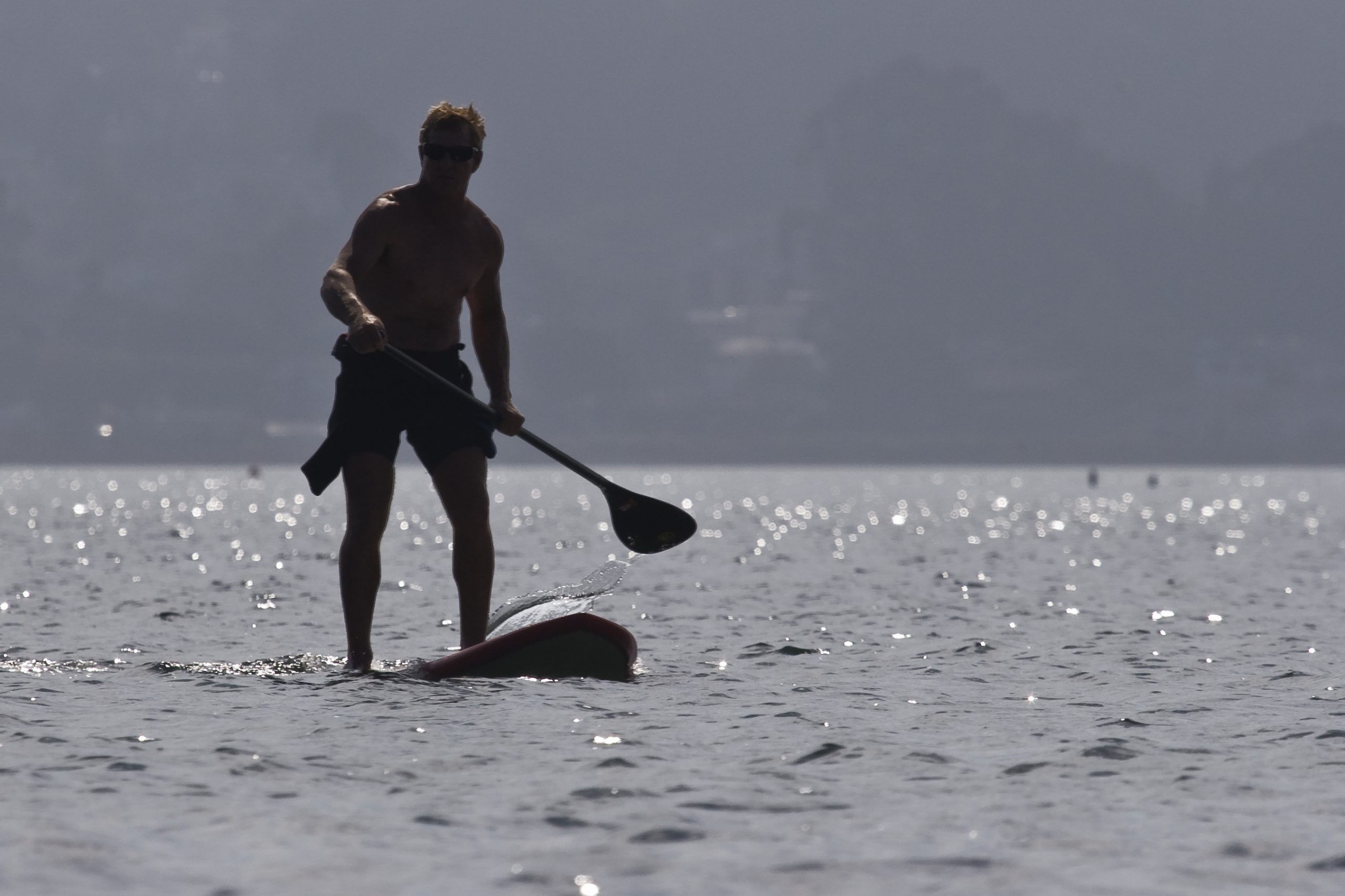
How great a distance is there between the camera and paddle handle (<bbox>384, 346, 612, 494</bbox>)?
9273mm

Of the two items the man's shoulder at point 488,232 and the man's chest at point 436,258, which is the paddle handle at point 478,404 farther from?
the man's shoulder at point 488,232

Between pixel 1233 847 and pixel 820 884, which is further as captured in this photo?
pixel 1233 847

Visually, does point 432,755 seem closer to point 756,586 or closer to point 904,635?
point 904,635

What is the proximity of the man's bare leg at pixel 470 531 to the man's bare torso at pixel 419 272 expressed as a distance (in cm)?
66

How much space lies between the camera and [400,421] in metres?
9.62

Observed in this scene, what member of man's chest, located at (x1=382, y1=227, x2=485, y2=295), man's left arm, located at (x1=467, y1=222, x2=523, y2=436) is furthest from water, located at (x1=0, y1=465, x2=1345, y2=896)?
man's chest, located at (x1=382, y1=227, x2=485, y2=295)

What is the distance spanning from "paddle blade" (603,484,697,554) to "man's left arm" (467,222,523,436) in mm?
893

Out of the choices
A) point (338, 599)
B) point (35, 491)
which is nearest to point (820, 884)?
point (338, 599)

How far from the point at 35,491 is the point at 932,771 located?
107m

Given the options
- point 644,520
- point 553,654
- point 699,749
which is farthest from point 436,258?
point 699,749

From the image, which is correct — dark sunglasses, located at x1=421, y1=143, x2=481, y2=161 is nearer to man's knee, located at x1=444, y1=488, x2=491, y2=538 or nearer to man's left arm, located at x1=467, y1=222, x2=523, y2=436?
man's left arm, located at x1=467, y1=222, x2=523, y2=436

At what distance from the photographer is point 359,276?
962 cm

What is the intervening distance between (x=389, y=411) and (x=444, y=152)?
146 cm

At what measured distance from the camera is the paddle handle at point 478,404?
9273 mm
